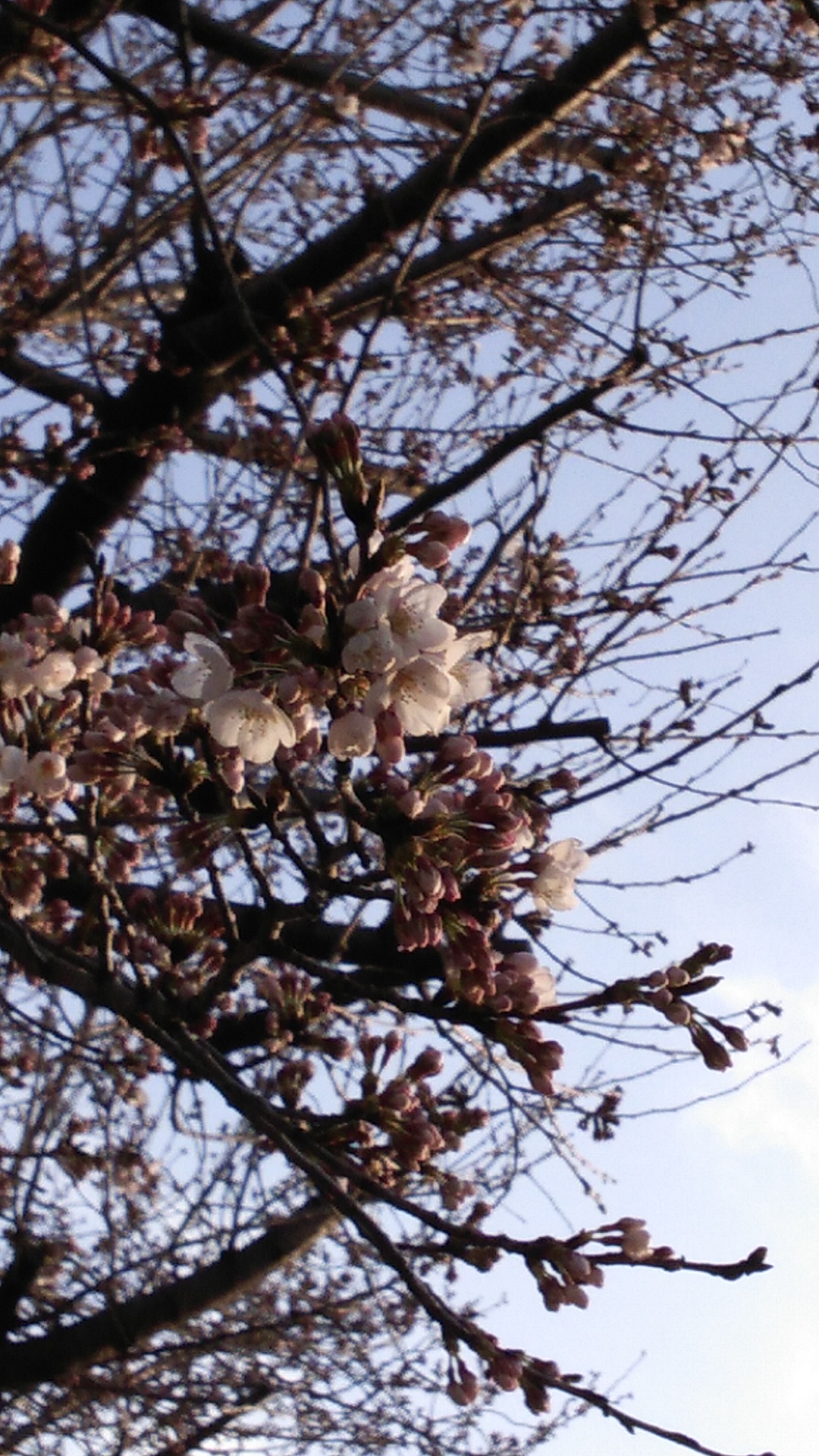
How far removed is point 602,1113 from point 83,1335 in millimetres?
2080


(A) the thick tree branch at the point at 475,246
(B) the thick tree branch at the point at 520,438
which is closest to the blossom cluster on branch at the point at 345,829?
(B) the thick tree branch at the point at 520,438

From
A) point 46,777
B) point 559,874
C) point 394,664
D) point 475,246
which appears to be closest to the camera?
point 394,664

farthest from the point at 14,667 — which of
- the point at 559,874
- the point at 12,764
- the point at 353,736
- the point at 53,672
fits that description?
the point at 559,874

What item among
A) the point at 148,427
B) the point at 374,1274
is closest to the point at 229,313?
the point at 148,427

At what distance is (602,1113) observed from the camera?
3.24 metres

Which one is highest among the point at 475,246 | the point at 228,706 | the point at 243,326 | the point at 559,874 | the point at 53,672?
the point at 475,246

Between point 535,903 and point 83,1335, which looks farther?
point 83,1335

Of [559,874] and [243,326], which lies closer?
[559,874]

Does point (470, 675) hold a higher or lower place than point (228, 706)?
higher

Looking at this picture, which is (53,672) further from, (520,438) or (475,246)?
(475,246)

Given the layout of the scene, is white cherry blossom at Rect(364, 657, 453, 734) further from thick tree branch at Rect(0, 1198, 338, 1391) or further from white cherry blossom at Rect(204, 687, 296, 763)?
thick tree branch at Rect(0, 1198, 338, 1391)

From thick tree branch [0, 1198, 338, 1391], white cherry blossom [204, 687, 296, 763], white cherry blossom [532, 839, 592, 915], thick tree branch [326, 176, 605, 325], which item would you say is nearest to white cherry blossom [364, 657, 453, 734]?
white cherry blossom [204, 687, 296, 763]

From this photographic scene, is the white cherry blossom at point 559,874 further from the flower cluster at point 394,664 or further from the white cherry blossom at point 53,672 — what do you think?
the white cherry blossom at point 53,672

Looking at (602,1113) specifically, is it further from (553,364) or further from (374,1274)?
(553,364)
